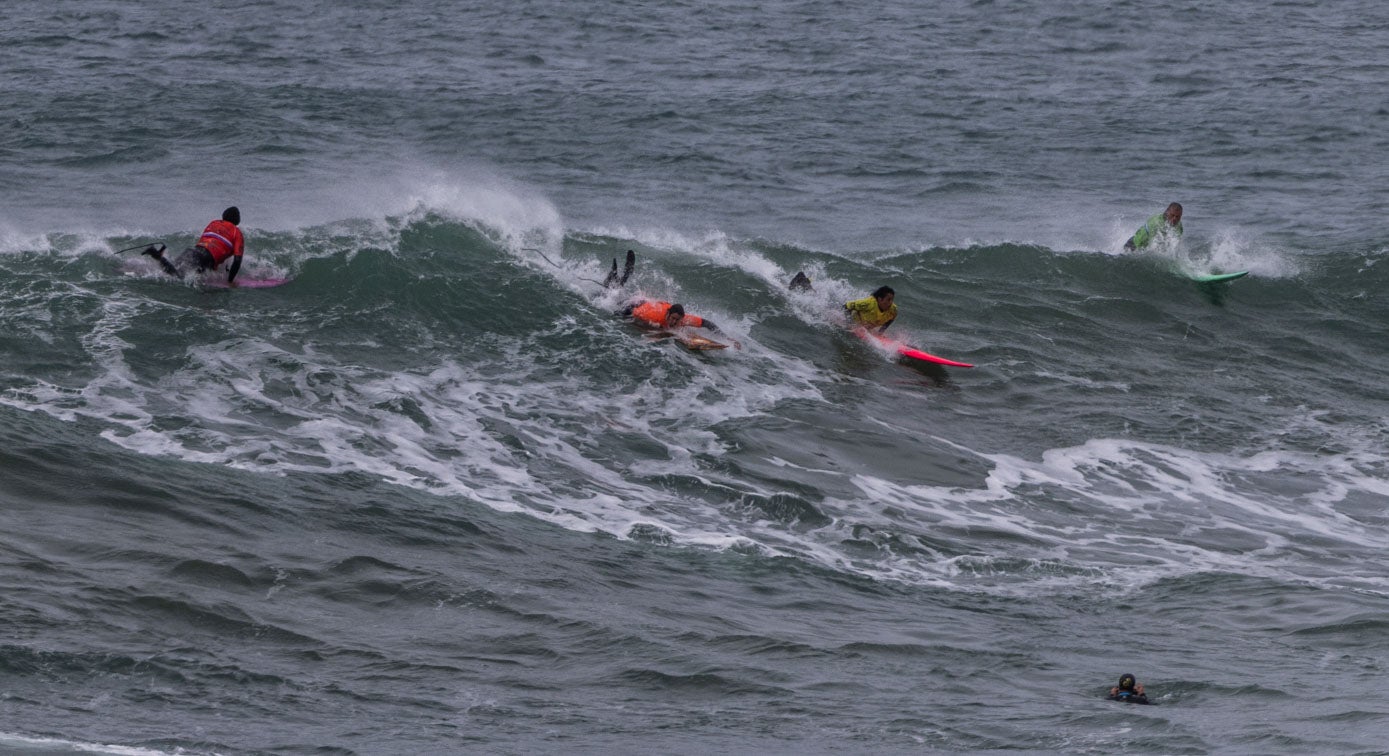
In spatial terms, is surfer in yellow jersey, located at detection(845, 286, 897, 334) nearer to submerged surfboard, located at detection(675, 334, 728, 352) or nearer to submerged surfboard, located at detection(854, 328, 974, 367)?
submerged surfboard, located at detection(854, 328, 974, 367)

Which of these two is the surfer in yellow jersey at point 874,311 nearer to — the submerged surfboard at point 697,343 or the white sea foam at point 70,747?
the submerged surfboard at point 697,343

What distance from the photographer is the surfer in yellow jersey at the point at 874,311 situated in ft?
62.4

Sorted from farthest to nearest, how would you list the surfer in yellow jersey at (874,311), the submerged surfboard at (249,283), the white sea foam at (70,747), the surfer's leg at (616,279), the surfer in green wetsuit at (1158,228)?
the surfer in green wetsuit at (1158,228) → the surfer's leg at (616,279) → the surfer in yellow jersey at (874,311) → the submerged surfboard at (249,283) → the white sea foam at (70,747)

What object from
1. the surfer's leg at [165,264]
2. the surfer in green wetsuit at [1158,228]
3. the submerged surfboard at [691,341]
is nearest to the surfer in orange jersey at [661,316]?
the submerged surfboard at [691,341]

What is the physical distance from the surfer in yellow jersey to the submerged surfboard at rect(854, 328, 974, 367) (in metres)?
0.11

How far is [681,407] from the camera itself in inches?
643

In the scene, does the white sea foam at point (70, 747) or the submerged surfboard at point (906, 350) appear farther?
the submerged surfboard at point (906, 350)

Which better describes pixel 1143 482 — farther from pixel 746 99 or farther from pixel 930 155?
pixel 746 99

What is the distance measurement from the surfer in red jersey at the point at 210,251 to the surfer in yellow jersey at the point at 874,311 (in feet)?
24.8

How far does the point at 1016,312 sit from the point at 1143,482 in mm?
6071

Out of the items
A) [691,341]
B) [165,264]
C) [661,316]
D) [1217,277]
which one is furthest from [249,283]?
[1217,277]

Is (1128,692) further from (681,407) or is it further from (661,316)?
(661,316)

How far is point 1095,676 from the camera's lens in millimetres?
10312

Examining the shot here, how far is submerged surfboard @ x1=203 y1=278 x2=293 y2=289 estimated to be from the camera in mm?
18312
